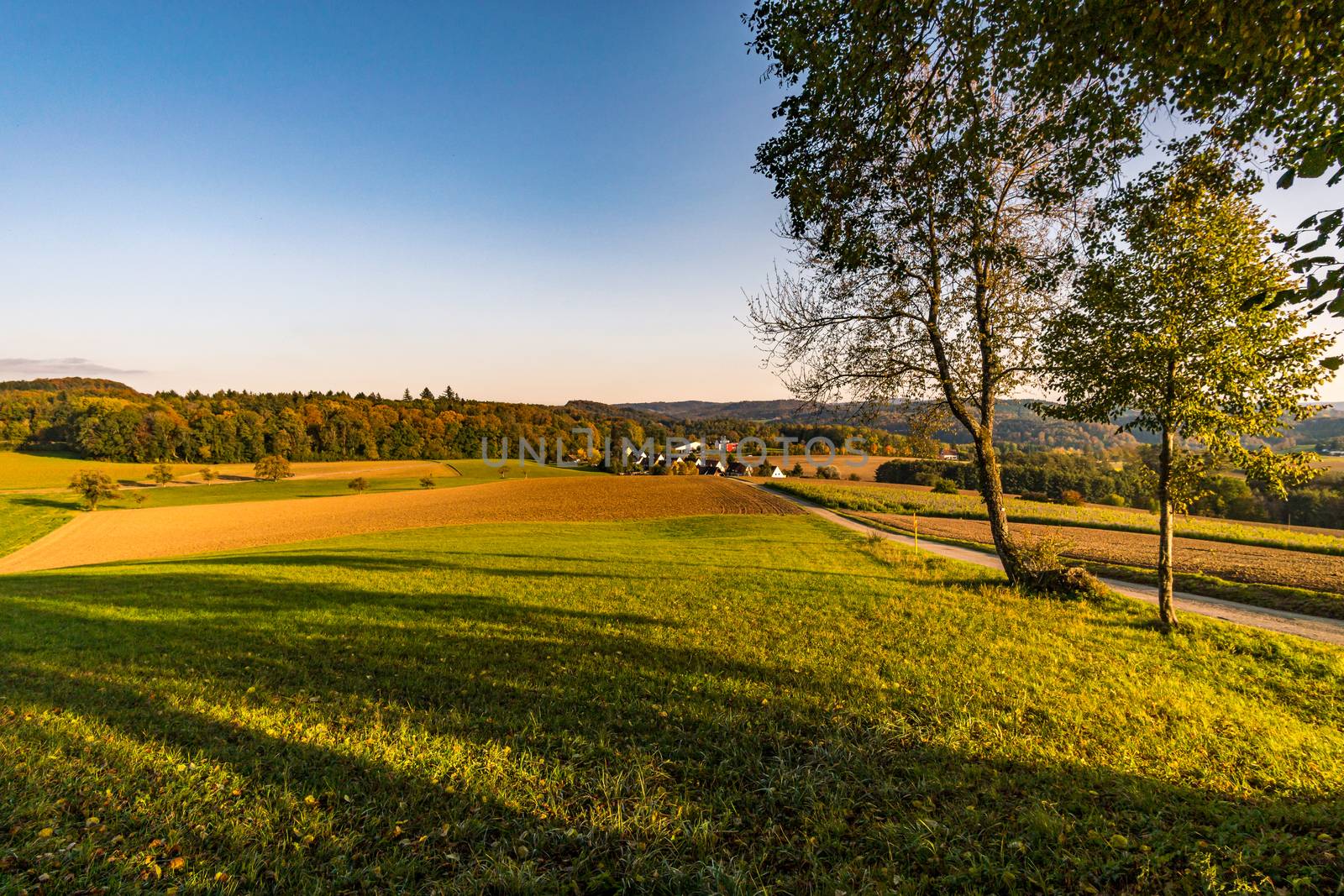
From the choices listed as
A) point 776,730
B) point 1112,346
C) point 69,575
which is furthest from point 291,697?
point 69,575

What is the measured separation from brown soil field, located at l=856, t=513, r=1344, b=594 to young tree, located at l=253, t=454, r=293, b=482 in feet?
270

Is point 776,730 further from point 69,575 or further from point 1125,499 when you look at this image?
point 1125,499

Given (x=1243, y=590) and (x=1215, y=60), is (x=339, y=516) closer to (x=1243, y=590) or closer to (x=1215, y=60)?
(x=1215, y=60)

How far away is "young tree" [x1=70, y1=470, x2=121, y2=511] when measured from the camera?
165ft

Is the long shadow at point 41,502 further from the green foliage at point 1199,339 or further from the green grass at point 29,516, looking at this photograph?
the green foliage at point 1199,339

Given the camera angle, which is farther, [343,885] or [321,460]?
[321,460]

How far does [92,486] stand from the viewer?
50438 millimetres

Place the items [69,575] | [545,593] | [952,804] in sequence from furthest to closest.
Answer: [69,575]
[545,593]
[952,804]

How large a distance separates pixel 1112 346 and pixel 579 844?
11.3 m

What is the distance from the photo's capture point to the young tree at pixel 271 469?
69875mm

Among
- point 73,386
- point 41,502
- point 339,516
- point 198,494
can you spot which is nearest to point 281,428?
point 198,494

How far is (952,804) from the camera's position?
11.6 feet

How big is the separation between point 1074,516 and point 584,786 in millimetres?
42578

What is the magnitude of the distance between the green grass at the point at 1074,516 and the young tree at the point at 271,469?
A: 239ft
